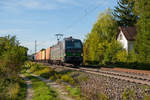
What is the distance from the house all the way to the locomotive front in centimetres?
1659

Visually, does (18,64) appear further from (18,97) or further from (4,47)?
(18,97)

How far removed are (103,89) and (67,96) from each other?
5.54 ft

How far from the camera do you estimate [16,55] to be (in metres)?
16.2

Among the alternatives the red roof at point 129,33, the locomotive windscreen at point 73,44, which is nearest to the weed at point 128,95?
the locomotive windscreen at point 73,44

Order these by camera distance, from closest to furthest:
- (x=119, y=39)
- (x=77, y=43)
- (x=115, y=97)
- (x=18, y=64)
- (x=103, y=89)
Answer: (x=115, y=97), (x=103, y=89), (x=18, y=64), (x=77, y=43), (x=119, y=39)

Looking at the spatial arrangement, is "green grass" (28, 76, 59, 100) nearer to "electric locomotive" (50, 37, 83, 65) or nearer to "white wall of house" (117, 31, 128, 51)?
"electric locomotive" (50, 37, 83, 65)

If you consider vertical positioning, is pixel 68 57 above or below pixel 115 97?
above

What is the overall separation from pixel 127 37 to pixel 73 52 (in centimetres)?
1841

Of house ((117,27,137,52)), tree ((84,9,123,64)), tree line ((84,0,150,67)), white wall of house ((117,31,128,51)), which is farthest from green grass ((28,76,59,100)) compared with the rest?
white wall of house ((117,31,128,51))

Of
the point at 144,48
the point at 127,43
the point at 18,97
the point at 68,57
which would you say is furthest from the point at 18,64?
the point at 127,43

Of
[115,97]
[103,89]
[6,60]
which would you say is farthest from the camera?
[6,60]

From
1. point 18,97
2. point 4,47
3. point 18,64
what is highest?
point 4,47

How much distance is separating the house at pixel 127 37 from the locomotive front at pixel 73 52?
16.6 metres

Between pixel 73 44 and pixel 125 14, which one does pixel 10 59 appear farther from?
pixel 125 14
